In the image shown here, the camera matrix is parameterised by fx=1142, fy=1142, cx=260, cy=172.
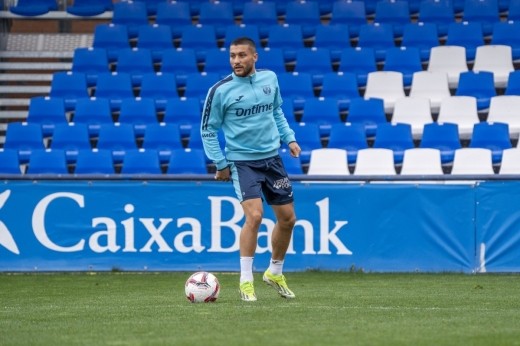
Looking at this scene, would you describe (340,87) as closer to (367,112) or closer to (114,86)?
(367,112)

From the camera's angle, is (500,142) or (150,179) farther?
(500,142)

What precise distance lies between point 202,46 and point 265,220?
751 cm

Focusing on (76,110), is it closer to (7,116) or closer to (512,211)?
(7,116)

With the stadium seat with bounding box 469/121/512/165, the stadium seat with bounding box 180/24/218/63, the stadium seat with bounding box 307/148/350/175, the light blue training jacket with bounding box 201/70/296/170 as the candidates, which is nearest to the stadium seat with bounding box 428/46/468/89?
the stadium seat with bounding box 469/121/512/165

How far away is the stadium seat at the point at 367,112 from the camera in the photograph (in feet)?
59.0

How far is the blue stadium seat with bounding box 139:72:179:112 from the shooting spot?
18969 mm

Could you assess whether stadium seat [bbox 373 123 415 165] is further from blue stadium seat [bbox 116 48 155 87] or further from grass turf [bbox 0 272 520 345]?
blue stadium seat [bbox 116 48 155 87]

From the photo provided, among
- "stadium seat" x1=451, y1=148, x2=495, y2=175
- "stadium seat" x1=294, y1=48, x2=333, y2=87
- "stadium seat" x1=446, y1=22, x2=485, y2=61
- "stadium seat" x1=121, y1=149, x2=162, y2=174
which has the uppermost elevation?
"stadium seat" x1=446, y1=22, x2=485, y2=61

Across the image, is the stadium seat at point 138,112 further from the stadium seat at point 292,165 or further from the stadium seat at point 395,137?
the stadium seat at point 395,137

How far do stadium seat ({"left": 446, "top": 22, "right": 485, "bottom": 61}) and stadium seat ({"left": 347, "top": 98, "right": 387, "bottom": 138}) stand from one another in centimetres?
268

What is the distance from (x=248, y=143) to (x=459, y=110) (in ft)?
30.4

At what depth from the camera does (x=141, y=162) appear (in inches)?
655

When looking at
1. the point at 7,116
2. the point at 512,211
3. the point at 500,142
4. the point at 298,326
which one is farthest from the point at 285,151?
the point at 298,326

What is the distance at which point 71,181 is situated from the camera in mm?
13789
